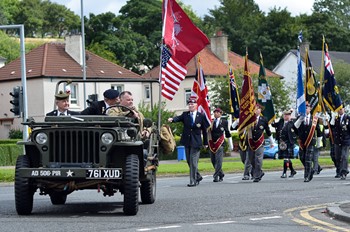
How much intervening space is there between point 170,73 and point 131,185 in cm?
730

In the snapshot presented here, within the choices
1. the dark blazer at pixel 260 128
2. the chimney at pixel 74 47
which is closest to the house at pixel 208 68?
the chimney at pixel 74 47

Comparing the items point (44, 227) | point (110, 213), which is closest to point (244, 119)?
point (110, 213)

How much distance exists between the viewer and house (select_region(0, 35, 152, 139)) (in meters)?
70.2

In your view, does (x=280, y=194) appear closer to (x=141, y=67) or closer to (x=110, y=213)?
(x=110, y=213)

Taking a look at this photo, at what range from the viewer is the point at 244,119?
82.5 ft

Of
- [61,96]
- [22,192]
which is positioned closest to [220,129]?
[61,96]

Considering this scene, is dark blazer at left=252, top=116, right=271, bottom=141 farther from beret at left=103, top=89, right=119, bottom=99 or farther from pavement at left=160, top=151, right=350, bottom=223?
beret at left=103, top=89, right=119, bottom=99

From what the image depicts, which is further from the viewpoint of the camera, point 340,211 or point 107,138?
point 340,211

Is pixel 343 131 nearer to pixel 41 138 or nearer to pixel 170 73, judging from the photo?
pixel 170 73

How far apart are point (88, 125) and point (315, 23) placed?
98.9 m

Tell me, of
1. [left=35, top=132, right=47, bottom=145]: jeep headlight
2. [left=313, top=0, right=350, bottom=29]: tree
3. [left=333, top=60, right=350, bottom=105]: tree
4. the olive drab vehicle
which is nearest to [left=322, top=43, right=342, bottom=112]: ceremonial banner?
the olive drab vehicle

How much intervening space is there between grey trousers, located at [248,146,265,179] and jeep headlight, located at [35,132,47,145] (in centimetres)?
1116

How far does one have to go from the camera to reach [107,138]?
1335 centimetres

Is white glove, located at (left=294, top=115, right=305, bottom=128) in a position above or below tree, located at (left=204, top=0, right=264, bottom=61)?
below
